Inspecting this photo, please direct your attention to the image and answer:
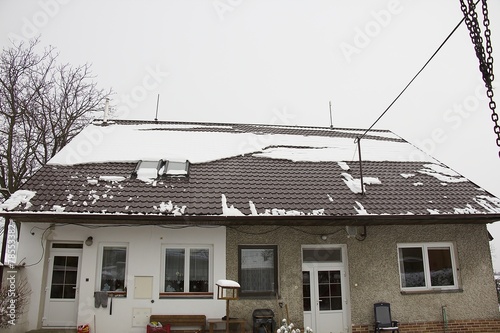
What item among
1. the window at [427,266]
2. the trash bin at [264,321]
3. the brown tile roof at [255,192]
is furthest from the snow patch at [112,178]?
the window at [427,266]

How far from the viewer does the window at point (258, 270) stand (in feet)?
32.3

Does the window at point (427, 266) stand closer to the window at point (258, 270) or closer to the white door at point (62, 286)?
the window at point (258, 270)

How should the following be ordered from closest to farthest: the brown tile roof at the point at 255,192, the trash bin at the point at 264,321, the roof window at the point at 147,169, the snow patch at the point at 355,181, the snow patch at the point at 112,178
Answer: the trash bin at the point at 264,321, the brown tile roof at the point at 255,192, the snow patch at the point at 112,178, the roof window at the point at 147,169, the snow patch at the point at 355,181

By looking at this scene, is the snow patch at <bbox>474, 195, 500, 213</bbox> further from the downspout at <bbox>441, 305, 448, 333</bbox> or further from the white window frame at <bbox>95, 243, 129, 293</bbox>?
the white window frame at <bbox>95, 243, 129, 293</bbox>

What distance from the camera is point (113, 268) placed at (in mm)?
9680

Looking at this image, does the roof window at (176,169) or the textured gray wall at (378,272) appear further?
the roof window at (176,169)

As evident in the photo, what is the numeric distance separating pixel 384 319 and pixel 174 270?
537 cm

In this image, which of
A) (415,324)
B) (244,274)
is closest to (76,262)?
(244,274)

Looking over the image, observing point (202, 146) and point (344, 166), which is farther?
point (202, 146)

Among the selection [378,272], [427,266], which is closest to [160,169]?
[378,272]

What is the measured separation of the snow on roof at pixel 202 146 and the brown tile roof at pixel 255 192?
46cm

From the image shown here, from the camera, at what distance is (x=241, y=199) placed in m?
10.1

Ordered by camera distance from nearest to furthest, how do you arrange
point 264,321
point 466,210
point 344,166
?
point 264,321, point 466,210, point 344,166

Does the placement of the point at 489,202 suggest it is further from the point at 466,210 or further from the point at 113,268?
the point at 113,268
